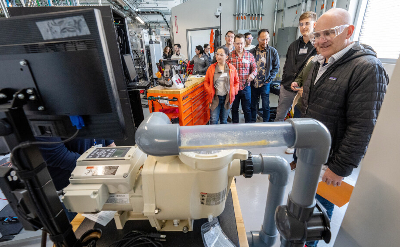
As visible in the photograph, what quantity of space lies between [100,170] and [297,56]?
9.29ft

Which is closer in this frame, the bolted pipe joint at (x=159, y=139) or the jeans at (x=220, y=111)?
the bolted pipe joint at (x=159, y=139)

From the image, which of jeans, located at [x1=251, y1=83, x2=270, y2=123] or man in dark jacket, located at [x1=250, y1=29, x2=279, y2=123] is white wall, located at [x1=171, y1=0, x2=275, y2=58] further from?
jeans, located at [x1=251, y1=83, x2=270, y2=123]

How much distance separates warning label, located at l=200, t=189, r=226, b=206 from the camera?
2.38 feet

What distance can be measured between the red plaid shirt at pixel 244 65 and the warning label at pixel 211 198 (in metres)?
2.90

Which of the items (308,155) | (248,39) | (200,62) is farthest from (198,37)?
(308,155)

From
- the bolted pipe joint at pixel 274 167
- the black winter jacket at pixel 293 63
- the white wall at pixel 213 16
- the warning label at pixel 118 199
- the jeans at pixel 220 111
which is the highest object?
the white wall at pixel 213 16

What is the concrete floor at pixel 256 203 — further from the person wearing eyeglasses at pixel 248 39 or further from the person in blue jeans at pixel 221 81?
the person wearing eyeglasses at pixel 248 39

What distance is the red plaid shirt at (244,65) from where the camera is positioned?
3.33 m

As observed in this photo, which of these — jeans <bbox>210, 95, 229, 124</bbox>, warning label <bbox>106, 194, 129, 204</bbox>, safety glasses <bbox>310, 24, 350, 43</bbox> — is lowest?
jeans <bbox>210, 95, 229, 124</bbox>

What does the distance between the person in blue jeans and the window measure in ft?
6.62

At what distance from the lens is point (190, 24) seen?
23.6 feet

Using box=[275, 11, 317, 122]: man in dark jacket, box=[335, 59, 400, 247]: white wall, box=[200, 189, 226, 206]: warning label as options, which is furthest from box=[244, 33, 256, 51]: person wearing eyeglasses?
box=[200, 189, 226, 206]: warning label

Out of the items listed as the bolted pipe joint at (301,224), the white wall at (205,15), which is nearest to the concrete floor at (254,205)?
the bolted pipe joint at (301,224)

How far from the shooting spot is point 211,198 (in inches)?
28.8
